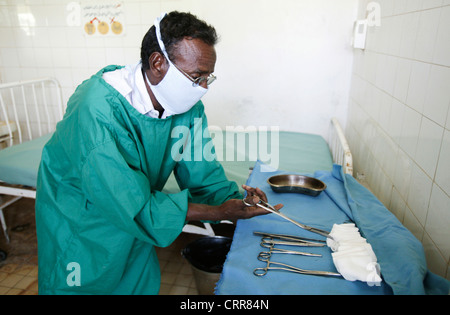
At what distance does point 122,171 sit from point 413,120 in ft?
3.59

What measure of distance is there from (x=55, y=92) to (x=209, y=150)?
8.55 ft

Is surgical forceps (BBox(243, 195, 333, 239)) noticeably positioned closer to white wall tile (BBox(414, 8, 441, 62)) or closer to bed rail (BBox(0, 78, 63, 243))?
white wall tile (BBox(414, 8, 441, 62))

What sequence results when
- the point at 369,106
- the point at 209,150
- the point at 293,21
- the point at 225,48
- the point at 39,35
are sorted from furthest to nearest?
the point at 39,35, the point at 225,48, the point at 293,21, the point at 369,106, the point at 209,150

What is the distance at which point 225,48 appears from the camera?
9.69ft

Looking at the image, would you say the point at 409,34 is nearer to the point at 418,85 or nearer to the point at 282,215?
the point at 418,85

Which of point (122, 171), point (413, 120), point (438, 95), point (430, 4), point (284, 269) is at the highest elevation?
point (430, 4)

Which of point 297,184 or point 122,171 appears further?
point 297,184

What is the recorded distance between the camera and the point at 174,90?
1.20m

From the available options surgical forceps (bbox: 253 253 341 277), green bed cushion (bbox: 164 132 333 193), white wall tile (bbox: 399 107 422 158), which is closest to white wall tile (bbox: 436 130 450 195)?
white wall tile (bbox: 399 107 422 158)

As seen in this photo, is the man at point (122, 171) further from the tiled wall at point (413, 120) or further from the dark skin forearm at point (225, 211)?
the tiled wall at point (413, 120)

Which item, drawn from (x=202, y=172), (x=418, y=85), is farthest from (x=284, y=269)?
(x=418, y=85)
